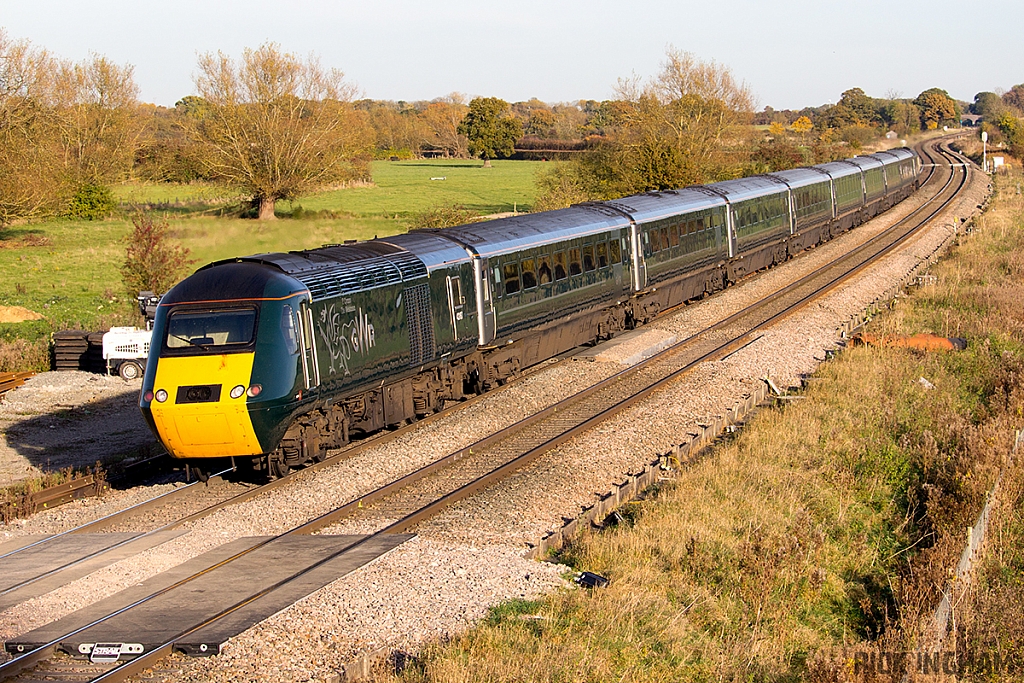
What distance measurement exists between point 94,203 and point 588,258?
152 ft

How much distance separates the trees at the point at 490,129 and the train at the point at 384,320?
276ft

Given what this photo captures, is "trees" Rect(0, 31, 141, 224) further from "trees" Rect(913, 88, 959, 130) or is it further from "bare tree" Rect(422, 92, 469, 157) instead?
"trees" Rect(913, 88, 959, 130)

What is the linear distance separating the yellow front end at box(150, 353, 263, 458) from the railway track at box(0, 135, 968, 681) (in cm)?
139

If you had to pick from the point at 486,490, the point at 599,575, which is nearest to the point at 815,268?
the point at 486,490

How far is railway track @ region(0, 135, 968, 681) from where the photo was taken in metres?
8.88

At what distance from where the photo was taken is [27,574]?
36.3 feet

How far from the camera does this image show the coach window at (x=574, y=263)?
864 inches

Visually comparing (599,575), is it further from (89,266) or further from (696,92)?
(696,92)

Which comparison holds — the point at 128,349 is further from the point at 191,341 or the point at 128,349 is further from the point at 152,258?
the point at 191,341

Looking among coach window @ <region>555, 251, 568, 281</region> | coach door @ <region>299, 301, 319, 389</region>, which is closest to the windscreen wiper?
coach door @ <region>299, 301, 319, 389</region>

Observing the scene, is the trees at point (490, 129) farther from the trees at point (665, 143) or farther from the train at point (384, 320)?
the train at point (384, 320)

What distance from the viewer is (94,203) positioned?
60.1m

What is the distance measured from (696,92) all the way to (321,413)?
54.9m

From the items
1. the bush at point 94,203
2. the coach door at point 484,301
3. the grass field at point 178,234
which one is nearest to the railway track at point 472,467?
the coach door at point 484,301
